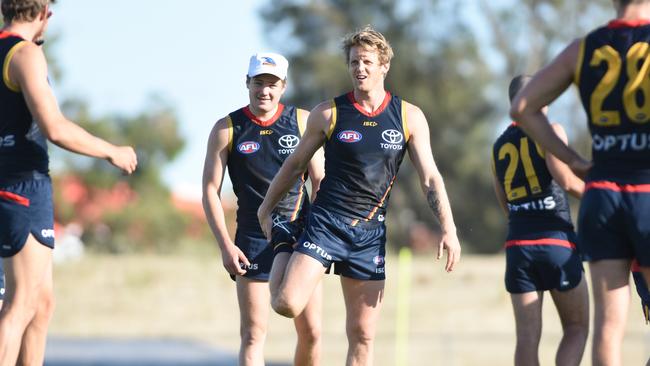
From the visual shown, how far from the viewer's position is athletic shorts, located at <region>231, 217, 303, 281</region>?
26.3ft

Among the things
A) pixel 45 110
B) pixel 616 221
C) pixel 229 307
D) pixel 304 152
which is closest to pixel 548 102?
pixel 616 221

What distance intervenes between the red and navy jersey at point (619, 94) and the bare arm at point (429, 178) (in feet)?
6.36

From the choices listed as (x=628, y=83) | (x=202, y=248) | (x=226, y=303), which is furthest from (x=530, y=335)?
(x=202, y=248)

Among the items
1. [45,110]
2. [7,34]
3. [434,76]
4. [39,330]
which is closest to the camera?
[45,110]

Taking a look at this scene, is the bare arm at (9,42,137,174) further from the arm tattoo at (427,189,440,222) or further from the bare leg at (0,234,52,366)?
the arm tattoo at (427,189,440,222)

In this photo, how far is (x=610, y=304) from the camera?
567 centimetres

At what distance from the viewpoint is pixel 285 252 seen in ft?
26.0

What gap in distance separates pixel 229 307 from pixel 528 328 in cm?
2146

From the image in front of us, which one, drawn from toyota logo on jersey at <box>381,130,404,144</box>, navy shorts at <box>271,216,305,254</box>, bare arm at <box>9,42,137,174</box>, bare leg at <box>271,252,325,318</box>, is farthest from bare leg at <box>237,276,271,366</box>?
bare arm at <box>9,42,137,174</box>

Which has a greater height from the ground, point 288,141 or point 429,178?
point 288,141

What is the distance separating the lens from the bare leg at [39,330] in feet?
22.2

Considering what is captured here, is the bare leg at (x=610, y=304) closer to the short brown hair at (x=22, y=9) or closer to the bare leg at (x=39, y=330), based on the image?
the bare leg at (x=39, y=330)

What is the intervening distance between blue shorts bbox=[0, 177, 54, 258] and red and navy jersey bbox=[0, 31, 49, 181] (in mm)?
86

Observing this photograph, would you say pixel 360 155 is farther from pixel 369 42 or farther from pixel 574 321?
pixel 574 321
